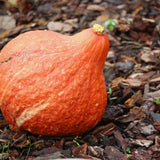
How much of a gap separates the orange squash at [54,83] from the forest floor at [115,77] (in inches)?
8.5

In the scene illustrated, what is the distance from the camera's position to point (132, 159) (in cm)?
248

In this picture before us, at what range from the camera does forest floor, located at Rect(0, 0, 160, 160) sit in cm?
259

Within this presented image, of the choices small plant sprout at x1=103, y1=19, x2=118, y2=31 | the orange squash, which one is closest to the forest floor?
small plant sprout at x1=103, y1=19, x2=118, y2=31

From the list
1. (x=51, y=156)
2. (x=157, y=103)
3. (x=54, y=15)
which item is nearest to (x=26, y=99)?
(x=51, y=156)

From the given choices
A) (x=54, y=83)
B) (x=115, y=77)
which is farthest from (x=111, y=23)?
(x=54, y=83)

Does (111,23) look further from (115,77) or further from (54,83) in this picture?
(54,83)

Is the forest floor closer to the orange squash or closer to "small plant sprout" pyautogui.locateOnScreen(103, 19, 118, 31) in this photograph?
"small plant sprout" pyautogui.locateOnScreen(103, 19, 118, 31)

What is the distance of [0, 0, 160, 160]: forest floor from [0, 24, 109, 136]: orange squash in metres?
0.21

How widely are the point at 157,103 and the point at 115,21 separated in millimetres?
2020

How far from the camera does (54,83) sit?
246cm

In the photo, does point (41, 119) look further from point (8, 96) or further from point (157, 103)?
point (157, 103)

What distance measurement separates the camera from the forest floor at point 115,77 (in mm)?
2592

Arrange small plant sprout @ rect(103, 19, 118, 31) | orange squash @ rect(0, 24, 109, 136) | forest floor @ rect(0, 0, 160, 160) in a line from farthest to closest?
small plant sprout @ rect(103, 19, 118, 31), forest floor @ rect(0, 0, 160, 160), orange squash @ rect(0, 24, 109, 136)

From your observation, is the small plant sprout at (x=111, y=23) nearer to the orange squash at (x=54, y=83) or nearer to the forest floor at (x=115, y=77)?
the forest floor at (x=115, y=77)
